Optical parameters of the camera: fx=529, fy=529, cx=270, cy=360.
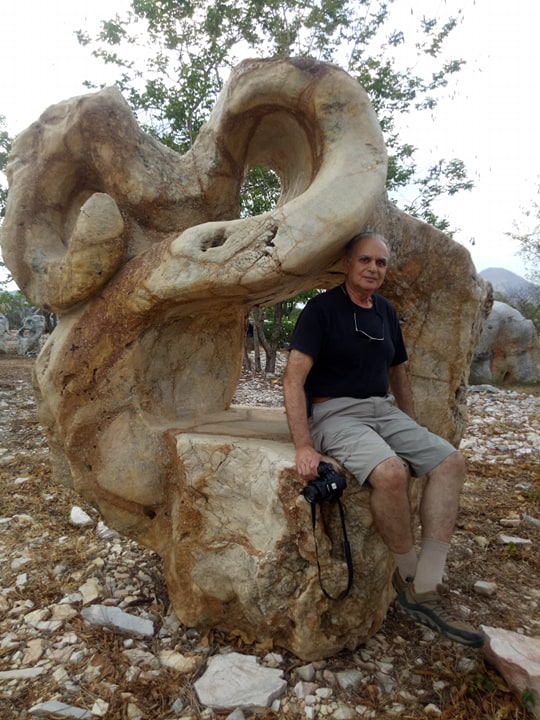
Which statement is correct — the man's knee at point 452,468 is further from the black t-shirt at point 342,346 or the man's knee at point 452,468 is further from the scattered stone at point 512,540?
the scattered stone at point 512,540

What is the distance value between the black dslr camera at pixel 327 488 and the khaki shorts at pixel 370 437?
129 millimetres

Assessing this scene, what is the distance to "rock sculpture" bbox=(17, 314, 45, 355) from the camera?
15172mm

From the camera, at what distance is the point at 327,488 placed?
227 cm

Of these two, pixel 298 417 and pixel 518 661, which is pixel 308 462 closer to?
pixel 298 417

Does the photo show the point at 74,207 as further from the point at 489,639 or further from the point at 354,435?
the point at 489,639

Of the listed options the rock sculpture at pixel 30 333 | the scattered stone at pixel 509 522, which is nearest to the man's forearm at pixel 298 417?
the scattered stone at pixel 509 522

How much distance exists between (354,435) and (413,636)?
116cm

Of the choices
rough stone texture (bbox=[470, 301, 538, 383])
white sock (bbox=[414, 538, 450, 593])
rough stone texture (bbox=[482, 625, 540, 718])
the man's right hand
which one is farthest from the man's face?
rough stone texture (bbox=[470, 301, 538, 383])

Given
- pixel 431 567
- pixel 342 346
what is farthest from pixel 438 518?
pixel 342 346

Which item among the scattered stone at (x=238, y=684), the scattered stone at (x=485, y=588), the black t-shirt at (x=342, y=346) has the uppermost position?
the black t-shirt at (x=342, y=346)

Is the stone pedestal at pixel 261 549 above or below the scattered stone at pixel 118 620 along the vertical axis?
above

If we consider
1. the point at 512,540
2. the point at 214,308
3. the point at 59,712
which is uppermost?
the point at 214,308

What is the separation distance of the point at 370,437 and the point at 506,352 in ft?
36.4

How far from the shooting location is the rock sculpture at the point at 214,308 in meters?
2.52
